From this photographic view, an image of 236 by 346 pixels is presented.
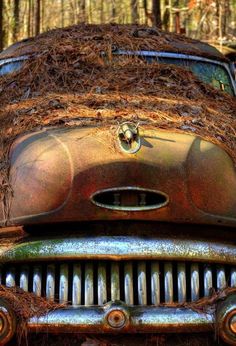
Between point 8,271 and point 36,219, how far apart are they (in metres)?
0.31

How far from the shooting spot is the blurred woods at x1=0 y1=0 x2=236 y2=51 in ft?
55.5

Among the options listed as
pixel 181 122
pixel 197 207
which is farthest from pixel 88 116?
pixel 197 207

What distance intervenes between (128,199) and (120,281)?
403mm

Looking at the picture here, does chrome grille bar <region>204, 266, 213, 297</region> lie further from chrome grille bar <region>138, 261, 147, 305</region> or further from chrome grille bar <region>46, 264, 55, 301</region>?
chrome grille bar <region>46, 264, 55, 301</region>

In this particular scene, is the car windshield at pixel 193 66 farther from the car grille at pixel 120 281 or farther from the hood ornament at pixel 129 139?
the car grille at pixel 120 281

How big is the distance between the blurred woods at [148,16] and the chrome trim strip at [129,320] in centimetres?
872

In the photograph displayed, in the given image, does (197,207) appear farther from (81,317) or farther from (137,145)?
(81,317)

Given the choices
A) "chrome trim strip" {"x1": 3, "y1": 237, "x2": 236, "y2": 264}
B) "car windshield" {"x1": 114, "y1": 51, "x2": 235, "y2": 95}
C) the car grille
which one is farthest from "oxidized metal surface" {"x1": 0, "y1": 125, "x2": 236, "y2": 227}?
"car windshield" {"x1": 114, "y1": 51, "x2": 235, "y2": 95}

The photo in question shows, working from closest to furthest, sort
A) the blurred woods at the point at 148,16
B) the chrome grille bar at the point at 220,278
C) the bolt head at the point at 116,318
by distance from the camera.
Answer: the bolt head at the point at 116,318 < the chrome grille bar at the point at 220,278 < the blurred woods at the point at 148,16

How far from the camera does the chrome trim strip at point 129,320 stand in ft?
9.84

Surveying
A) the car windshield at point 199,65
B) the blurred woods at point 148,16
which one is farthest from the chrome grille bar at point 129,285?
the blurred woods at point 148,16

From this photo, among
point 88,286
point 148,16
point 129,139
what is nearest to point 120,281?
point 88,286

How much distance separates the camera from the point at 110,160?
321 cm

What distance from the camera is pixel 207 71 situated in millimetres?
5297
